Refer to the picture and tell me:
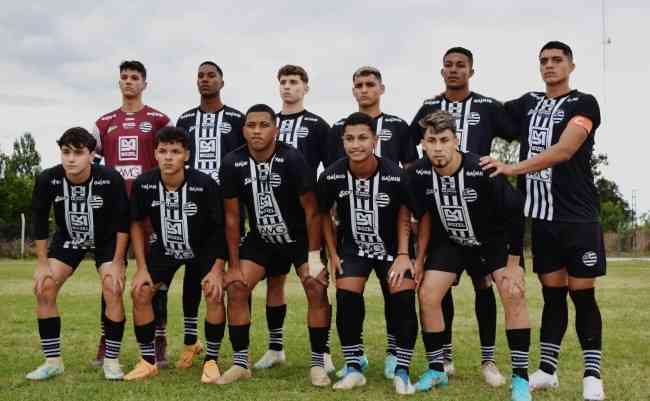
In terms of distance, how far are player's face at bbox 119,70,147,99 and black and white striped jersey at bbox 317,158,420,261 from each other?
2.32m

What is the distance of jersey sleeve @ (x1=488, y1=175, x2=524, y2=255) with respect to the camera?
567 cm

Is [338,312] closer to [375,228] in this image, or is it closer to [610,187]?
[375,228]

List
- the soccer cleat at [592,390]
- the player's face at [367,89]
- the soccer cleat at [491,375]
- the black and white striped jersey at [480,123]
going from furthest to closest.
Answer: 1. the player's face at [367,89]
2. the black and white striped jersey at [480,123]
3. the soccer cleat at [491,375]
4. the soccer cleat at [592,390]

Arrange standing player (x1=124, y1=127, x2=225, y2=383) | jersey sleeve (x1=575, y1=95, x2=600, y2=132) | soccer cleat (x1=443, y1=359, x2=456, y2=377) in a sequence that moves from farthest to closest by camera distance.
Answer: soccer cleat (x1=443, y1=359, x2=456, y2=377) → standing player (x1=124, y1=127, x2=225, y2=383) → jersey sleeve (x1=575, y1=95, x2=600, y2=132)

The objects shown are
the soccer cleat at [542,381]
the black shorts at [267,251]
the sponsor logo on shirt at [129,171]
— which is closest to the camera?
the soccer cleat at [542,381]

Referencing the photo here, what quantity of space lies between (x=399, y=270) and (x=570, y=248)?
138 centimetres

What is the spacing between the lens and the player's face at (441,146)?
5652mm

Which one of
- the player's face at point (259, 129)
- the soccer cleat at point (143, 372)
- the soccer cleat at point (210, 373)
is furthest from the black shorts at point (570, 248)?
the soccer cleat at point (143, 372)

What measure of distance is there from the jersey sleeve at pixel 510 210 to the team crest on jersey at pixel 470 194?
146 millimetres

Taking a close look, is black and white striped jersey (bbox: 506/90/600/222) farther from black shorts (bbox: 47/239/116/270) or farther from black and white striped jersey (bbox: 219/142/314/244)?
black shorts (bbox: 47/239/116/270)

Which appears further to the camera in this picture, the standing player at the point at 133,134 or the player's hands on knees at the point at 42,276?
the standing player at the point at 133,134

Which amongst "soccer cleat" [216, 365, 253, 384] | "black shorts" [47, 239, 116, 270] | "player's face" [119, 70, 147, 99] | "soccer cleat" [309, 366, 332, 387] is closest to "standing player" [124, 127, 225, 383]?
"soccer cleat" [216, 365, 253, 384]

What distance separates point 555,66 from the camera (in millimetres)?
5980

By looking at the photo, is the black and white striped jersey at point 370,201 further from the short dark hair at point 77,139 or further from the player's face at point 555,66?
the short dark hair at point 77,139
